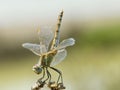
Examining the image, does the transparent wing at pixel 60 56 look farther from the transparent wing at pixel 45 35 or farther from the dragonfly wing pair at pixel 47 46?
the transparent wing at pixel 45 35

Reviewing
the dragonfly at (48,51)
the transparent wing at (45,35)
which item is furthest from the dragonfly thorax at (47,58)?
the transparent wing at (45,35)

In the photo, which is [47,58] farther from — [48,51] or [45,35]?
[45,35]

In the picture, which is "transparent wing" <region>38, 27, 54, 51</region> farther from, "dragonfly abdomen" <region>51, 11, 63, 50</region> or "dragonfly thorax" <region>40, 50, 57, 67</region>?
"dragonfly thorax" <region>40, 50, 57, 67</region>

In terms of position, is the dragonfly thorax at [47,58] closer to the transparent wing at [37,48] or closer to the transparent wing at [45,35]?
the transparent wing at [37,48]

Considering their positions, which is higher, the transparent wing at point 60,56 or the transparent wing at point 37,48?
the transparent wing at point 37,48

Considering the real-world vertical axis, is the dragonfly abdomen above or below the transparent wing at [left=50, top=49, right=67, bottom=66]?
above

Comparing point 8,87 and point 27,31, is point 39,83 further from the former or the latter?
point 27,31

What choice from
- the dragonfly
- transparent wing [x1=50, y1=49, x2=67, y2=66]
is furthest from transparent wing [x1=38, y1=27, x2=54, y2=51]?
transparent wing [x1=50, y1=49, x2=67, y2=66]

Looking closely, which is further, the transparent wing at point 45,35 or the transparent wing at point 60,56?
the transparent wing at point 45,35
